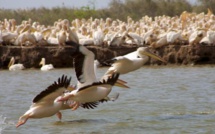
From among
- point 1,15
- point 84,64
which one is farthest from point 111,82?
point 1,15

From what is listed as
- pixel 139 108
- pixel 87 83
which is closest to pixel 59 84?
pixel 87 83

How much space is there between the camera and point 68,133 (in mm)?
9148

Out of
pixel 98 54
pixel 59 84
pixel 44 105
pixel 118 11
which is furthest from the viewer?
pixel 118 11

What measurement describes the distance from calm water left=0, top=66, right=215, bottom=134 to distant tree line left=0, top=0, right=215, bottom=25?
18816 millimetres

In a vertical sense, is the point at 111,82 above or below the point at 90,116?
above

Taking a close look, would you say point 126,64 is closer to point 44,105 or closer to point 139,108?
point 139,108

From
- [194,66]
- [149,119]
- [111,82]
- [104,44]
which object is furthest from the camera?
[104,44]

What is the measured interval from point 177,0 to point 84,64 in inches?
1229

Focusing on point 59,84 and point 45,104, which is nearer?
point 59,84

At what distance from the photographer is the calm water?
9375mm

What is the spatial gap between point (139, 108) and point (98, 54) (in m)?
8.03

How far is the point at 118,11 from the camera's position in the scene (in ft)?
132

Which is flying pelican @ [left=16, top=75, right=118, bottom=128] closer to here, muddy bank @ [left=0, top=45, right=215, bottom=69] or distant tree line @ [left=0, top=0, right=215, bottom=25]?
muddy bank @ [left=0, top=45, right=215, bottom=69]

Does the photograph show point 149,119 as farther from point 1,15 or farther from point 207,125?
point 1,15
